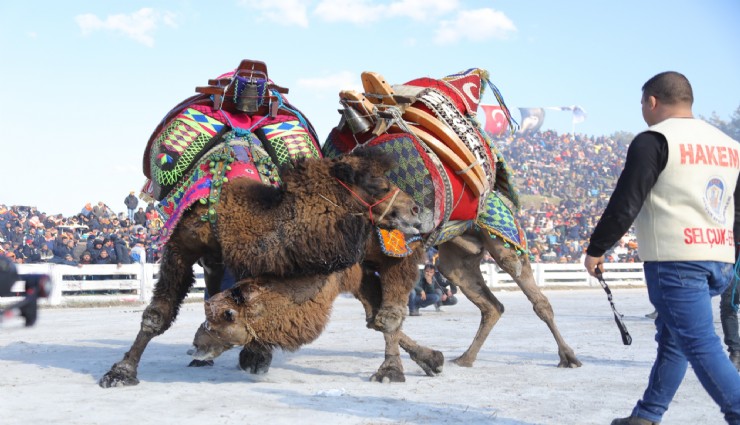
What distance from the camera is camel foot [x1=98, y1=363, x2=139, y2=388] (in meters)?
6.09

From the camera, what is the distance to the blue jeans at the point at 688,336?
4.05 meters

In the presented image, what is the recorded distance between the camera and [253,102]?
7180mm

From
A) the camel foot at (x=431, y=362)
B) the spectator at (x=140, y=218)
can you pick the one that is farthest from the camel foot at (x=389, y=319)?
the spectator at (x=140, y=218)

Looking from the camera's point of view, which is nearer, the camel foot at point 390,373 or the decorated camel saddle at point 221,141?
the decorated camel saddle at point 221,141

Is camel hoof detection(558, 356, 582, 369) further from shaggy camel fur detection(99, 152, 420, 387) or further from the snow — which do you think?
shaggy camel fur detection(99, 152, 420, 387)

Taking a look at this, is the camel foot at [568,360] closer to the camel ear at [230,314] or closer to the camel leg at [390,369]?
the camel leg at [390,369]

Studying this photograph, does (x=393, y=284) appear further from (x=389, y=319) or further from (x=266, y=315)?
(x=266, y=315)

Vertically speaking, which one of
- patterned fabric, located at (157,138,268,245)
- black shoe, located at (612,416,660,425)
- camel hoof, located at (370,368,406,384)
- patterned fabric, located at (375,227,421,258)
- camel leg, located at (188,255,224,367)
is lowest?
camel hoof, located at (370,368,406,384)

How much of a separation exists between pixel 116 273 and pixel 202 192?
1271 centimetres

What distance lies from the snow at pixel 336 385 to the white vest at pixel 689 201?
4.43 feet

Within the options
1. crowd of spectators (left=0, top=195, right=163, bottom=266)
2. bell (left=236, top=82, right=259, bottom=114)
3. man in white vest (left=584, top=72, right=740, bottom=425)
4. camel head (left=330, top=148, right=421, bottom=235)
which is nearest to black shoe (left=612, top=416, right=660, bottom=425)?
man in white vest (left=584, top=72, right=740, bottom=425)

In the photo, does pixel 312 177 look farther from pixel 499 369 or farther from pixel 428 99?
pixel 499 369

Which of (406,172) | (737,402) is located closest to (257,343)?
(406,172)

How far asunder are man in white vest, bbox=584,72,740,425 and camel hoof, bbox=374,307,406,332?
9.39 ft
